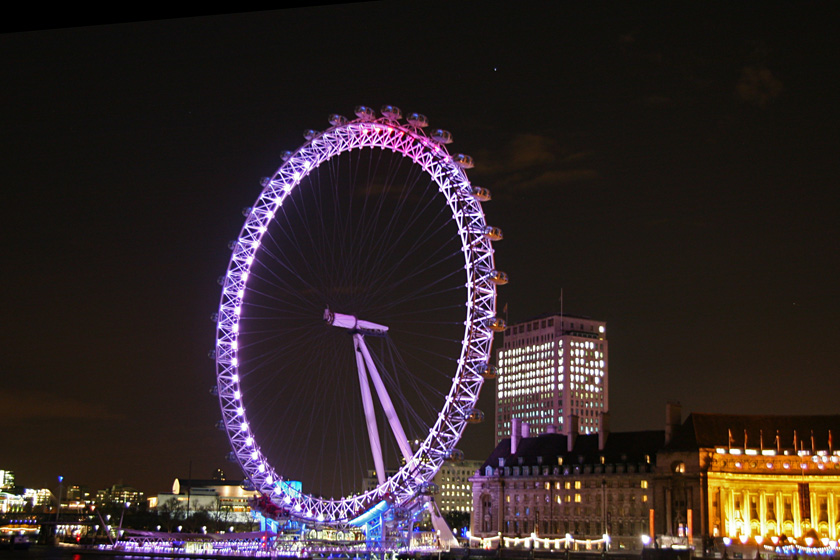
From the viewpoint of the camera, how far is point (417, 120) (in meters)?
63.6

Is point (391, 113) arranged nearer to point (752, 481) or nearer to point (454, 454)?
point (454, 454)

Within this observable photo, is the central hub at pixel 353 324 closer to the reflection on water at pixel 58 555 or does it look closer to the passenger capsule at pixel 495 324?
the passenger capsule at pixel 495 324

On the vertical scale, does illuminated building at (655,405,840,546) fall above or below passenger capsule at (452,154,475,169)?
below

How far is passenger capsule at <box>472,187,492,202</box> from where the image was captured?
208 ft

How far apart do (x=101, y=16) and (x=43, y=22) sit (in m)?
0.50

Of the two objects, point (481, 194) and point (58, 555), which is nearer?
point (481, 194)

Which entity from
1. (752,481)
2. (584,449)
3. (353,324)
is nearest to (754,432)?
(752,481)

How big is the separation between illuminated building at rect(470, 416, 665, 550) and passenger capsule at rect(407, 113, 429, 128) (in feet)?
177

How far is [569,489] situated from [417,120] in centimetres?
6026

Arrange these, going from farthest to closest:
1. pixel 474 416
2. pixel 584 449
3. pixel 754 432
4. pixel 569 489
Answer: pixel 584 449 < pixel 569 489 < pixel 754 432 < pixel 474 416

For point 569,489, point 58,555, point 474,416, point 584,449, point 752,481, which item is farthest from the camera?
point 584,449

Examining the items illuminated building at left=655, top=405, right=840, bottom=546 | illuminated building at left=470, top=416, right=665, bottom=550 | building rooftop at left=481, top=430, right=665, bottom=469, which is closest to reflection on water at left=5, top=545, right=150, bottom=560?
illuminated building at left=470, top=416, right=665, bottom=550

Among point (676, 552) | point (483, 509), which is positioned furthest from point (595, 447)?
point (676, 552)

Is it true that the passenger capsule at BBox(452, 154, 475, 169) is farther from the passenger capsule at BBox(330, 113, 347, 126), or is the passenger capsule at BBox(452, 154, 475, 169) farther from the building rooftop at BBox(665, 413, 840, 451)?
the building rooftop at BBox(665, 413, 840, 451)
